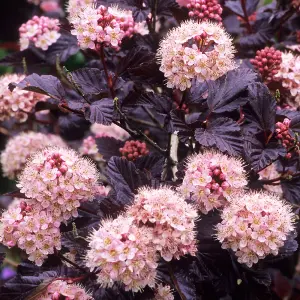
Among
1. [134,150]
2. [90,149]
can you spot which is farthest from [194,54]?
[90,149]

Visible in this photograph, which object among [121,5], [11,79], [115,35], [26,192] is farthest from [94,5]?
[26,192]

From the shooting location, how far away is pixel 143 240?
3.75 ft

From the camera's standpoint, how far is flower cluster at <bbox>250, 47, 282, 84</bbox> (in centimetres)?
156

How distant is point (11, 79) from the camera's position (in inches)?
70.1

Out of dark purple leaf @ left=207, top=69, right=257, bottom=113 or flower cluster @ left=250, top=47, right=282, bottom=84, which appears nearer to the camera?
dark purple leaf @ left=207, top=69, right=257, bottom=113

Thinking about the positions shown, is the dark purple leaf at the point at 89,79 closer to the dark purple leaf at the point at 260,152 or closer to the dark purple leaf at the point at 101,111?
the dark purple leaf at the point at 101,111

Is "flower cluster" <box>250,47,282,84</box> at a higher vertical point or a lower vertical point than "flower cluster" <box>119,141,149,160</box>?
higher

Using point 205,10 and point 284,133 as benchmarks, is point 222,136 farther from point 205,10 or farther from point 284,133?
point 205,10

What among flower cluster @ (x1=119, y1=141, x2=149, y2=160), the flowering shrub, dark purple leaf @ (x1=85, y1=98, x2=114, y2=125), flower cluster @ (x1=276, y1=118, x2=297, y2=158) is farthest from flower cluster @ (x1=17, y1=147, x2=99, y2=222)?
flower cluster @ (x1=276, y1=118, x2=297, y2=158)

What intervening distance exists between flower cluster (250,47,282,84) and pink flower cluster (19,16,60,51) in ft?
2.21

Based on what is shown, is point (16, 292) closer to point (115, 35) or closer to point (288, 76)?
point (115, 35)

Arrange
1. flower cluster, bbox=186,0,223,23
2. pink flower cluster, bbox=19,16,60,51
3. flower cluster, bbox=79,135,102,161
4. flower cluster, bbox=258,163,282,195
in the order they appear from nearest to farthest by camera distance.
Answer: flower cluster, bbox=186,0,223,23
flower cluster, bbox=258,163,282,195
pink flower cluster, bbox=19,16,60,51
flower cluster, bbox=79,135,102,161

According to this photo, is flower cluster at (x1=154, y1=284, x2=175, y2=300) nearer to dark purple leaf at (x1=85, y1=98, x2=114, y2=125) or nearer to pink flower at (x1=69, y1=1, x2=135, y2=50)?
dark purple leaf at (x1=85, y1=98, x2=114, y2=125)

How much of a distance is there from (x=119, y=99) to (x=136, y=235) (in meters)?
0.47
